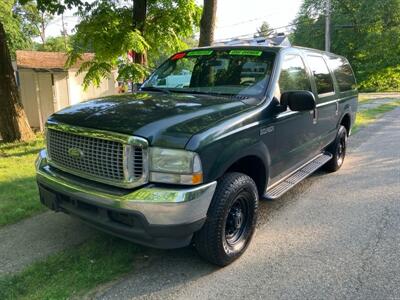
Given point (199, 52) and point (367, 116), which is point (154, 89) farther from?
point (367, 116)

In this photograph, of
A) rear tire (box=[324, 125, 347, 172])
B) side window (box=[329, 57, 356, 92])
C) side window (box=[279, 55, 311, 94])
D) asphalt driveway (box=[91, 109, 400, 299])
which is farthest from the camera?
rear tire (box=[324, 125, 347, 172])

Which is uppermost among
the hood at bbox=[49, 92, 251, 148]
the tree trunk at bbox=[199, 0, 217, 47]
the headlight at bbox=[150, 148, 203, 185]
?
the tree trunk at bbox=[199, 0, 217, 47]

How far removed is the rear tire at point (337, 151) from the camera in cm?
633

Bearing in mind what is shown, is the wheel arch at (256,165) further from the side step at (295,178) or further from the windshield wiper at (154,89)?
the windshield wiper at (154,89)

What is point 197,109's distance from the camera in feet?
11.2

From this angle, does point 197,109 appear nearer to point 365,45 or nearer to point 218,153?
point 218,153

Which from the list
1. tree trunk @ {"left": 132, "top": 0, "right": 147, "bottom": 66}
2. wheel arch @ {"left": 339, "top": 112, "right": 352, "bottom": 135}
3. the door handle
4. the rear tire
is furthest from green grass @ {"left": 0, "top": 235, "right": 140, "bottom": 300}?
tree trunk @ {"left": 132, "top": 0, "right": 147, "bottom": 66}

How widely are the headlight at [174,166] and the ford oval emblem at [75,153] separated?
709 millimetres

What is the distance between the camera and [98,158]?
10.2 feet

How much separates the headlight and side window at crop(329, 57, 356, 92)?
397cm

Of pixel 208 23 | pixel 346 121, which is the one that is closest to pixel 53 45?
pixel 208 23

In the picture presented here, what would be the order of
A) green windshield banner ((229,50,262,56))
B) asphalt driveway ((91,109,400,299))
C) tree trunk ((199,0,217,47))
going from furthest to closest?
tree trunk ((199,0,217,47)) → green windshield banner ((229,50,262,56)) → asphalt driveway ((91,109,400,299))

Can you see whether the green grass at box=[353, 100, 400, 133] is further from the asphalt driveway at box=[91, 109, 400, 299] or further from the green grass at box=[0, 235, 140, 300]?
the green grass at box=[0, 235, 140, 300]

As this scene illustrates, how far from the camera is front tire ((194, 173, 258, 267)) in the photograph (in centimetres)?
319
